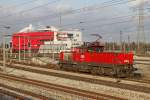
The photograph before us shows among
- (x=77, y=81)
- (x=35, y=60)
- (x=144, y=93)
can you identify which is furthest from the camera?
(x=35, y=60)

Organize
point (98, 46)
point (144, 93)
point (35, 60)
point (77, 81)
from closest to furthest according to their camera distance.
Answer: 1. point (144, 93)
2. point (77, 81)
3. point (98, 46)
4. point (35, 60)

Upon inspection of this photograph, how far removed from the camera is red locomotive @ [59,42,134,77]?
28078 mm

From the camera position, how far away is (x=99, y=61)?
1165 inches

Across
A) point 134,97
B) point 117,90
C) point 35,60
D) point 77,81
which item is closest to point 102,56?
point 77,81

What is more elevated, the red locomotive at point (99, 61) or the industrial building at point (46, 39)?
the industrial building at point (46, 39)

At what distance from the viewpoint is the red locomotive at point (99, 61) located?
28.1m

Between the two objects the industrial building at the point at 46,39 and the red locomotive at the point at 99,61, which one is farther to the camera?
the industrial building at the point at 46,39

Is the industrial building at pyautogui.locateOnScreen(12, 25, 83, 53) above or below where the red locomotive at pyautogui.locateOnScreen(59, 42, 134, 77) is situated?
above

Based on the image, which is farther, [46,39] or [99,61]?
[46,39]

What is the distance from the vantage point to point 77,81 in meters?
24.9

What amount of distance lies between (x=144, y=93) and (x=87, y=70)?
515 inches

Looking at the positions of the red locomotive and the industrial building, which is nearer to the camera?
the red locomotive

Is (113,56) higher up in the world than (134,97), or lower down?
higher up

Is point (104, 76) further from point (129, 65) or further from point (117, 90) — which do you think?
point (117, 90)
